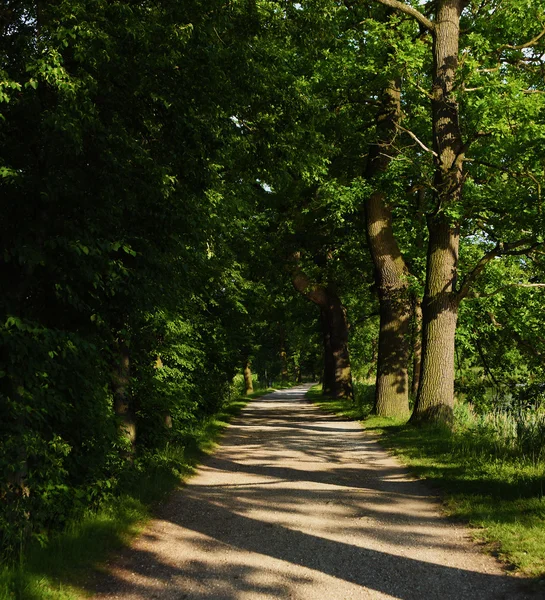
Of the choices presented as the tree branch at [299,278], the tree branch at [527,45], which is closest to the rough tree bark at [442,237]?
the tree branch at [527,45]

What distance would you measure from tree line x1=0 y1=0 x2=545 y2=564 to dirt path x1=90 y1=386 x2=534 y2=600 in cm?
103

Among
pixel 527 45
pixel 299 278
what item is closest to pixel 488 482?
pixel 527 45

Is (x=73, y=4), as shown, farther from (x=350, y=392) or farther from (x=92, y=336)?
(x=350, y=392)

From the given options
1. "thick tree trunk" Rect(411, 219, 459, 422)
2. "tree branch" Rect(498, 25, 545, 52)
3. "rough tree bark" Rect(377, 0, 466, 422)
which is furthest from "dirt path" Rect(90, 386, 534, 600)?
"tree branch" Rect(498, 25, 545, 52)

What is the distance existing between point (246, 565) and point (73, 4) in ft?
17.3

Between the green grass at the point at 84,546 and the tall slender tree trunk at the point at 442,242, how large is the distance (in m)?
6.55

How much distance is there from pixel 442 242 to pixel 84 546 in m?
10.6

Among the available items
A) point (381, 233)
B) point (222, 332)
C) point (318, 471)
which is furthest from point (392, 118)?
point (318, 471)

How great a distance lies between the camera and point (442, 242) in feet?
45.1

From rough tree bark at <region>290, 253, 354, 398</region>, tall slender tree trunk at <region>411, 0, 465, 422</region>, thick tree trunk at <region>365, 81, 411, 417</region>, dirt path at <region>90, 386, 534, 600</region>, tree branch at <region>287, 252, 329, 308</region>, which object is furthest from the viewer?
rough tree bark at <region>290, 253, 354, 398</region>

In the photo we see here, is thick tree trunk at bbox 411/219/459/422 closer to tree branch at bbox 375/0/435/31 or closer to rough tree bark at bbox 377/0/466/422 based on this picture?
rough tree bark at bbox 377/0/466/422

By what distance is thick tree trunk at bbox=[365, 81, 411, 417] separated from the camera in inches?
664

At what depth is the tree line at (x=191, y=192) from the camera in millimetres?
5566

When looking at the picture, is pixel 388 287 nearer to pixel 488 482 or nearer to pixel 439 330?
pixel 439 330
